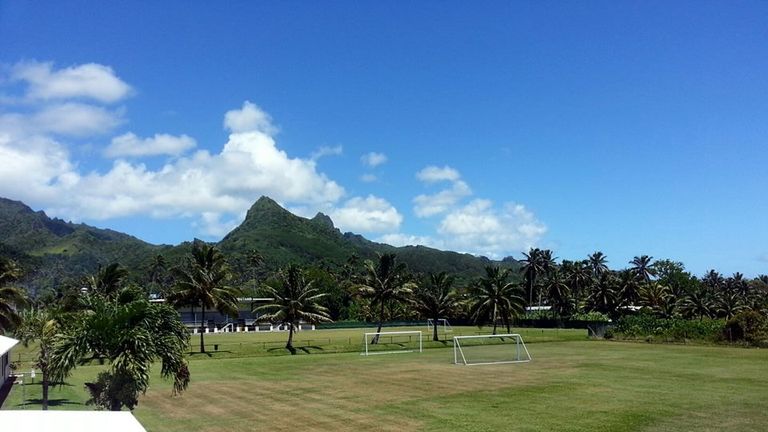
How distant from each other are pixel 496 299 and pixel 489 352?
56.7 feet

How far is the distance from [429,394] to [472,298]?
5010 centimetres

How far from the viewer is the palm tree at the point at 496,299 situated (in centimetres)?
8094

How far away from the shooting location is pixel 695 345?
7206 centimetres

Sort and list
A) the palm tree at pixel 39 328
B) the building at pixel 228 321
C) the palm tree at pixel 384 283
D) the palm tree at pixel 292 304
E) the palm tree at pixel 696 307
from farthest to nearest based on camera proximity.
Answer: the building at pixel 228 321 < the palm tree at pixel 696 307 < the palm tree at pixel 384 283 < the palm tree at pixel 292 304 < the palm tree at pixel 39 328

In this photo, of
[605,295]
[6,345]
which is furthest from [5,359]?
[605,295]

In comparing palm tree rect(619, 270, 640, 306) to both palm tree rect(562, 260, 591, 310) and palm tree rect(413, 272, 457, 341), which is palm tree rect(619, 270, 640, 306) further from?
palm tree rect(413, 272, 457, 341)

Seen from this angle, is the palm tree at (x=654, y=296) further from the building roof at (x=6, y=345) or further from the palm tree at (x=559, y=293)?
the building roof at (x=6, y=345)

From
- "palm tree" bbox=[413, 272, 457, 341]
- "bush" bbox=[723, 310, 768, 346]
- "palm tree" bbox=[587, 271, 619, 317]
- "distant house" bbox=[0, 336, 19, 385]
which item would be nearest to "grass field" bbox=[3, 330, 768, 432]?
"distant house" bbox=[0, 336, 19, 385]

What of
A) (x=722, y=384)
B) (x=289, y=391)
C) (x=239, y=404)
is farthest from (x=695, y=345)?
(x=239, y=404)

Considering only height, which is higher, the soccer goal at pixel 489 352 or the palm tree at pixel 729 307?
the palm tree at pixel 729 307

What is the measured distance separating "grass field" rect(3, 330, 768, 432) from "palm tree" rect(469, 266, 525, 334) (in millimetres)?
25400

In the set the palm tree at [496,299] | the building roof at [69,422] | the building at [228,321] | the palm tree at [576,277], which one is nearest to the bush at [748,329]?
the palm tree at [496,299]

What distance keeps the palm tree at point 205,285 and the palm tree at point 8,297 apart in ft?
46.8

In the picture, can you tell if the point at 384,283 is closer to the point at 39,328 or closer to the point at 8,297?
the point at 8,297
